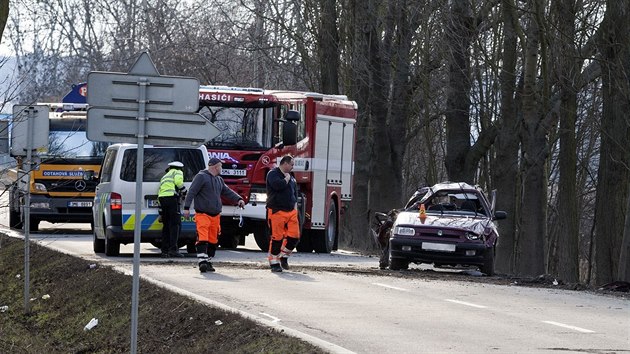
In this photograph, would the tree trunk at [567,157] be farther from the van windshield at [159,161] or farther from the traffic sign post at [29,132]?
the traffic sign post at [29,132]

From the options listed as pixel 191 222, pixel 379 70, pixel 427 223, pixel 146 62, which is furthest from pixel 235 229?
pixel 146 62

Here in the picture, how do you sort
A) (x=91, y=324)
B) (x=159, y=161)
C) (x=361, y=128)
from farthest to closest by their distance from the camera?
1. (x=361, y=128)
2. (x=159, y=161)
3. (x=91, y=324)

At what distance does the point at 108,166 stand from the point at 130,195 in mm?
1219

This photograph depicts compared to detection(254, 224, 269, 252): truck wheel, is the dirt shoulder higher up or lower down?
lower down

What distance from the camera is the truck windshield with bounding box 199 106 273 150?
27312 millimetres

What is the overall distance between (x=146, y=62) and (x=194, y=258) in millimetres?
11871

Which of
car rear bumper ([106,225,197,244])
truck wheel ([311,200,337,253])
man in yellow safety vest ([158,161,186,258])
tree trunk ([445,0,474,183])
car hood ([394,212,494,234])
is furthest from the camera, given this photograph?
tree trunk ([445,0,474,183])

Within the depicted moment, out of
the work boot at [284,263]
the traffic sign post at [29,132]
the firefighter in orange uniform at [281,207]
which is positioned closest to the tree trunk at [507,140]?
the work boot at [284,263]

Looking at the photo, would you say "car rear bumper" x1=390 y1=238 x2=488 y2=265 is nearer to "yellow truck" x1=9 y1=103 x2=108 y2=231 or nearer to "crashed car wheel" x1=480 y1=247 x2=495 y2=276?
"crashed car wheel" x1=480 y1=247 x2=495 y2=276

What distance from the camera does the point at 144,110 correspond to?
12961 mm

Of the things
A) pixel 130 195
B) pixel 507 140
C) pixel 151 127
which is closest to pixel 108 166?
pixel 130 195

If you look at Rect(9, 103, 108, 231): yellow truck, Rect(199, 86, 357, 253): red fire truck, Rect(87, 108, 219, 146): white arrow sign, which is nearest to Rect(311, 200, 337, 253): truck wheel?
Rect(199, 86, 357, 253): red fire truck

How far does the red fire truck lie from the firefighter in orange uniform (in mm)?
5781

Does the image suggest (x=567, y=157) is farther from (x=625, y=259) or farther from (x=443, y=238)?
(x=443, y=238)
